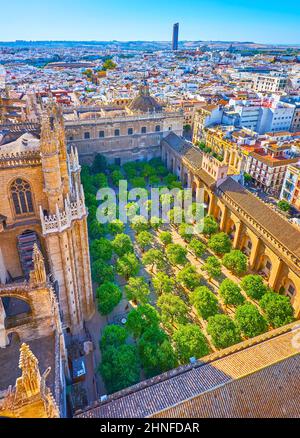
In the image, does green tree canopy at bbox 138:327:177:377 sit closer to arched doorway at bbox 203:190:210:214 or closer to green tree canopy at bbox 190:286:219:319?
green tree canopy at bbox 190:286:219:319

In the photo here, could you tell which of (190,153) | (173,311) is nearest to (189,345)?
(173,311)

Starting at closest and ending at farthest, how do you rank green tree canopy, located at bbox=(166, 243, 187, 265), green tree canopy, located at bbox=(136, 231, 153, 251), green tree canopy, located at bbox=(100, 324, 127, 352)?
green tree canopy, located at bbox=(100, 324, 127, 352) < green tree canopy, located at bbox=(166, 243, 187, 265) < green tree canopy, located at bbox=(136, 231, 153, 251)

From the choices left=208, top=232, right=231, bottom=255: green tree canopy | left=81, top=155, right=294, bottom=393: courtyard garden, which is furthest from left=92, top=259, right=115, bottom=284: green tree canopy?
left=208, top=232, right=231, bottom=255: green tree canopy

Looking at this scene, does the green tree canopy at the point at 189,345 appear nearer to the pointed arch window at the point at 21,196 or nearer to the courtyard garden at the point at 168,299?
the courtyard garden at the point at 168,299

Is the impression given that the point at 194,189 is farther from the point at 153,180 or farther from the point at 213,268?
the point at 213,268

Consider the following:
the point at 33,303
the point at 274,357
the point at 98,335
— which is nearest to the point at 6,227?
the point at 33,303

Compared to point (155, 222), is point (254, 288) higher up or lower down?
higher up
